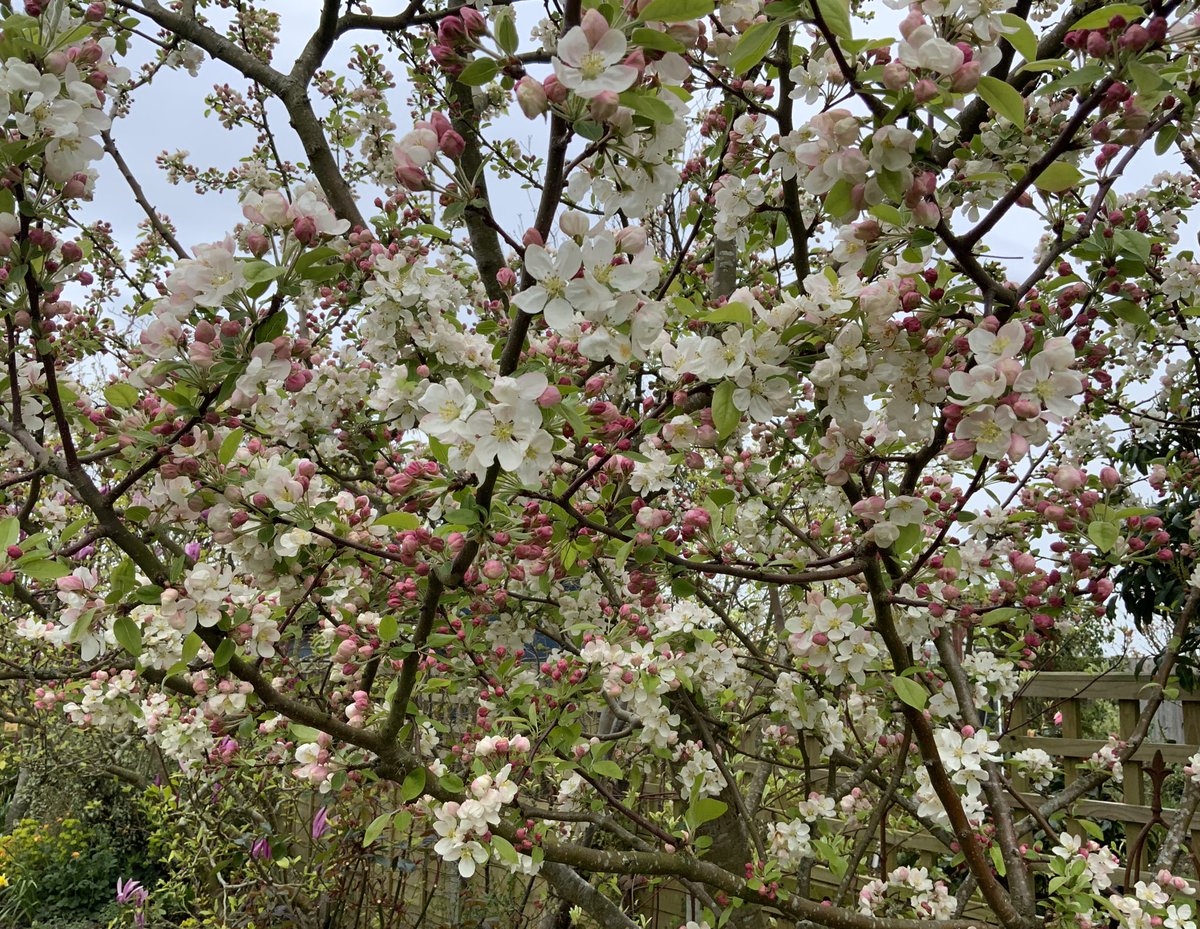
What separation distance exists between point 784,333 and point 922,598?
2.21 ft

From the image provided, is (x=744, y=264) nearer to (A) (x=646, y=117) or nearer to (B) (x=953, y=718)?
(B) (x=953, y=718)

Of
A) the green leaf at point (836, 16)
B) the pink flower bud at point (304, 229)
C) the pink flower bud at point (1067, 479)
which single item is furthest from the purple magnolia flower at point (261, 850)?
the green leaf at point (836, 16)

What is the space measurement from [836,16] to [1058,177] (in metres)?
0.35

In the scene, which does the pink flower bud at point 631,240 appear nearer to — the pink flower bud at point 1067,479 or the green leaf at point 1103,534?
the pink flower bud at point 1067,479

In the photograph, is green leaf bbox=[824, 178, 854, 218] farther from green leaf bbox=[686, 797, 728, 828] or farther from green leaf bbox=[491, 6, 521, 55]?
green leaf bbox=[686, 797, 728, 828]

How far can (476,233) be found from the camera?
2248 millimetres

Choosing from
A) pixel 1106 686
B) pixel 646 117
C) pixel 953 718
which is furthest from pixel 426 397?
pixel 1106 686

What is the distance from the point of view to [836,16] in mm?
888

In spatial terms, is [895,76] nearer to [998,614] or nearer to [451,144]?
[451,144]

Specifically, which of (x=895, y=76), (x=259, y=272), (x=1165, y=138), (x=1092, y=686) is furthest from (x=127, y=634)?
(x=1092, y=686)

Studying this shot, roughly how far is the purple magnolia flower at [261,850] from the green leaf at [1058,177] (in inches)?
160

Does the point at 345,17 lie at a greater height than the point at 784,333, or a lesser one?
greater

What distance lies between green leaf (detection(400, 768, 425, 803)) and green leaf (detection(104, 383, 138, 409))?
32.3 inches

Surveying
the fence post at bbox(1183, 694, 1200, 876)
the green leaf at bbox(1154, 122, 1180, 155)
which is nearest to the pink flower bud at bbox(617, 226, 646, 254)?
the green leaf at bbox(1154, 122, 1180, 155)
